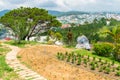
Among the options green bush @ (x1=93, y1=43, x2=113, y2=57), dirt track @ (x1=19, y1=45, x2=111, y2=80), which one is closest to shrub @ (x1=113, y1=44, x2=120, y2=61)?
green bush @ (x1=93, y1=43, x2=113, y2=57)

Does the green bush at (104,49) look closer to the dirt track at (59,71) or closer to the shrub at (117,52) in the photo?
the shrub at (117,52)

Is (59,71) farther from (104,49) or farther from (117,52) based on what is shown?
(104,49)

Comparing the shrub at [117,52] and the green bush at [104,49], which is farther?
the green bush at [104,49]

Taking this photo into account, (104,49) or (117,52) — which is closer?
(117,52)

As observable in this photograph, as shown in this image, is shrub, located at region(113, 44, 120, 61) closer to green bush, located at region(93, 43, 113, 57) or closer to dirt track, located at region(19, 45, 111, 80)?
green bush, located at region(93, 43, 113, 57)

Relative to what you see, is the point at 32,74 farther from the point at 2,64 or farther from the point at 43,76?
the point at 2,64

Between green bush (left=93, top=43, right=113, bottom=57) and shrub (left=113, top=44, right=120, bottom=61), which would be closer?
shrub (left=113, top=44, right=120, bottom=61)

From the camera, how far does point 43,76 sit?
12047mm

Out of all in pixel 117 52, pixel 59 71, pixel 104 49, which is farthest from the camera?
pixel 104 49

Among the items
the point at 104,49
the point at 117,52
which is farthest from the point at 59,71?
the point at 104,49

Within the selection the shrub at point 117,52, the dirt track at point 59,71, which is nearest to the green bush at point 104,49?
the shrub at point 117,52

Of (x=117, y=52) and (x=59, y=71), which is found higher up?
(x=59, y=71)

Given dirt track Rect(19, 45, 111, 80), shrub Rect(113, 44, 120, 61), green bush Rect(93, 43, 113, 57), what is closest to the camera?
dirt track Rect(19, 45, 111, 80)

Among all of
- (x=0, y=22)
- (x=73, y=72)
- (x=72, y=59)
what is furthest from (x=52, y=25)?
(x=73, y=72)
